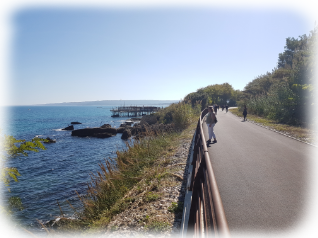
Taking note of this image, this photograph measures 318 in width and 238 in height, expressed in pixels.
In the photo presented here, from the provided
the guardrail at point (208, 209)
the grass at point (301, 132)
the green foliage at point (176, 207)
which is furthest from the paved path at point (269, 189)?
the grass at point (301, 132)

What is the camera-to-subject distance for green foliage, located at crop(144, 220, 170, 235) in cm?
388

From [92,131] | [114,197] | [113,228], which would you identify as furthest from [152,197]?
[92,131]

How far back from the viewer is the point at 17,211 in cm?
936

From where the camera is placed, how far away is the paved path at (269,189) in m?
3.57

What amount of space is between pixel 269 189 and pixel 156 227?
2.95 m

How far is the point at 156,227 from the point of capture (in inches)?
155

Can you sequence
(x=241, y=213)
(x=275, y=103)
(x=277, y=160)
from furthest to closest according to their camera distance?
(x=275, y=103)
(x=277, y=160)
(x=241, y=213)

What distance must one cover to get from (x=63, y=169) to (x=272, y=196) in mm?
14955

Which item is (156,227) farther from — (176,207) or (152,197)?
(152,197)

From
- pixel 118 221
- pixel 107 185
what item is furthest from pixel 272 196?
pixel 107 185

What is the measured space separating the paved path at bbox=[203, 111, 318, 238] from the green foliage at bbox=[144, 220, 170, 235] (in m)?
1.21

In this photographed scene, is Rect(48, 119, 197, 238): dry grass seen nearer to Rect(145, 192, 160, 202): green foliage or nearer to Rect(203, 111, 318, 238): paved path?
Rect(145, 192, 160, 202): green foliage

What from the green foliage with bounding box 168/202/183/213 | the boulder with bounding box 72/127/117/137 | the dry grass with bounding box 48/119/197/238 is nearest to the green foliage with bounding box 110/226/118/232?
the dry grass with bounding box 48/119/197/238

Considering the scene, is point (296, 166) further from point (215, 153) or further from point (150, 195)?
point (150, 195)
